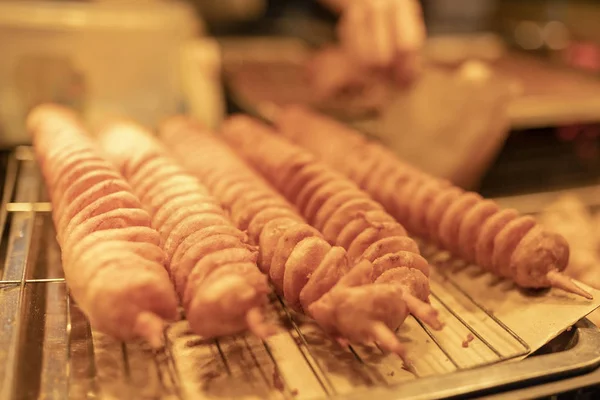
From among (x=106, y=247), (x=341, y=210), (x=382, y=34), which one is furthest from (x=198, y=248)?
(x=382, y=34)

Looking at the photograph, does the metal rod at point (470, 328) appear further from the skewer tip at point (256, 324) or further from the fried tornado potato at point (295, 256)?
the skewer tip at point (256, 324)

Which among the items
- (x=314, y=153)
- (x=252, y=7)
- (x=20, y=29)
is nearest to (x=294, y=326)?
(x=314, y=153)

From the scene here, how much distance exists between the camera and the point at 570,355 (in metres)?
1.63

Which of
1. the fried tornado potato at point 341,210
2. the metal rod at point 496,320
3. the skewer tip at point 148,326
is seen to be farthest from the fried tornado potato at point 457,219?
the skewer tip at point 148,326

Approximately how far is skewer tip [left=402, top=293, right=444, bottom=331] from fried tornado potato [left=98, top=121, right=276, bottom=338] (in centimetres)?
36

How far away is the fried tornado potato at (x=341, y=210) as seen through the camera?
1693mm

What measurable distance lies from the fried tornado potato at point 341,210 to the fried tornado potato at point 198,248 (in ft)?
1.10

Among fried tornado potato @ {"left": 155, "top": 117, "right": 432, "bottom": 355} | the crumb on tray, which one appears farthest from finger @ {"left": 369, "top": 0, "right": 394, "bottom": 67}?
the crumb on tray

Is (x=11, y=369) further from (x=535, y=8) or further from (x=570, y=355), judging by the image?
(x=535, y=8)

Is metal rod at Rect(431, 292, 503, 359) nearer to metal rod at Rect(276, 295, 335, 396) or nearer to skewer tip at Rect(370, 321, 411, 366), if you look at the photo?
skewer tip at Rect(370, 321, 411, 366)

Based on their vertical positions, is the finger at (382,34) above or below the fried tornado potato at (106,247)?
above

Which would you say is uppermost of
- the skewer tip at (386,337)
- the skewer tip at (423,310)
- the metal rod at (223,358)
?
the skewer tip at (423,310)

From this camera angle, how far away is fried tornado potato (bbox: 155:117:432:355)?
1.52 m

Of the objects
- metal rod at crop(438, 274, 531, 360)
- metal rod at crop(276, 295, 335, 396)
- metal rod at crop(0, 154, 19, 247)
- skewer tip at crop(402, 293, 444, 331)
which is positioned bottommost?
metal rod at crop(0, 154, 19, 247)
